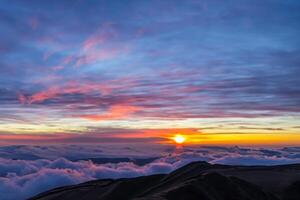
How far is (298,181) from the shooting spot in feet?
233

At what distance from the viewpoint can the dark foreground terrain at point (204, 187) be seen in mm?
54000

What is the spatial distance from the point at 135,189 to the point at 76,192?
1282 cm

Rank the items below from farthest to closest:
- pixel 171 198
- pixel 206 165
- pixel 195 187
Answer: pixel 206 165
pixel 195 187
pixel 171 198

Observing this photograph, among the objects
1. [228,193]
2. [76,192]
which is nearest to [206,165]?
[76,192]

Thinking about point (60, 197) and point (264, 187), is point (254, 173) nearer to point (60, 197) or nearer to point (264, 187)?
point (264, 187)

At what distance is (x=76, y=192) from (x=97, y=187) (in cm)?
460

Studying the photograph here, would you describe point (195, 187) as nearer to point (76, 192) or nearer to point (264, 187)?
point (264, 187)

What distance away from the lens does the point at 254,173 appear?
79.8m

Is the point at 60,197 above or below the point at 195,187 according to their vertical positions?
below

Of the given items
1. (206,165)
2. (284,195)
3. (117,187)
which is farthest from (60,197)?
(284,195)

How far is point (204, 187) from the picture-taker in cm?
5559

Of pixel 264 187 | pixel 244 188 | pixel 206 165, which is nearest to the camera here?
pixel 244 188

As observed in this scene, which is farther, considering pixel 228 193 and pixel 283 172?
pixel 283 172

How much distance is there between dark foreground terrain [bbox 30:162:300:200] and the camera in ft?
177
